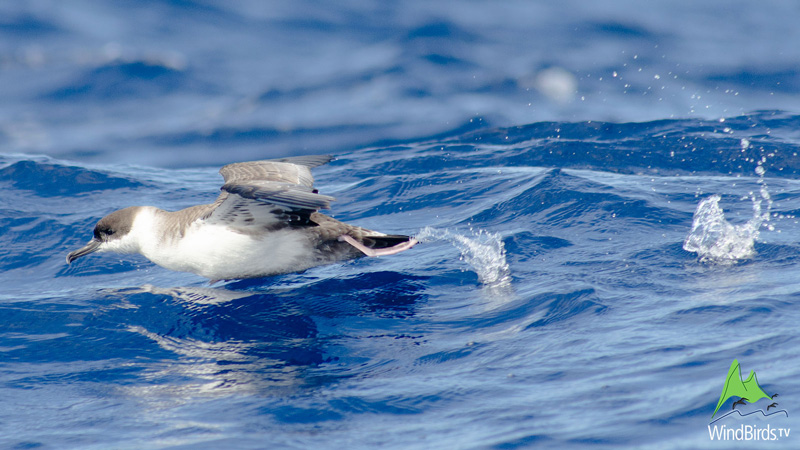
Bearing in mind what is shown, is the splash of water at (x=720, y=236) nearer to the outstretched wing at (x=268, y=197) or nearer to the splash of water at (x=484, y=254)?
the splash of water at (x=484, y=254)

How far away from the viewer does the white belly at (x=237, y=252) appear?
721 centimetres

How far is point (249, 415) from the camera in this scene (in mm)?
5121

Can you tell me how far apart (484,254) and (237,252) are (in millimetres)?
2364

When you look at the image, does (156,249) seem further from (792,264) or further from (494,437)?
(792,264)

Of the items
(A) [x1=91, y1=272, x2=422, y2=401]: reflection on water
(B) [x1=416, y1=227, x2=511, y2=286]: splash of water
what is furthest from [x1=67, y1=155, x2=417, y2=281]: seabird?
(B) [x1=416, y1=227, x2=511, y2=286]: splash of water

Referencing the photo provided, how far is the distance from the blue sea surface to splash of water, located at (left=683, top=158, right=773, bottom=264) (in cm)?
4

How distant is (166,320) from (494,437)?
3.66 meters

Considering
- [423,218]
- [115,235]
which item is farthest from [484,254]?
[115,235]

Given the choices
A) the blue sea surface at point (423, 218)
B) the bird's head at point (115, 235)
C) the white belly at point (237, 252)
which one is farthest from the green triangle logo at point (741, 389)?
the bird's head at point (115, 235)

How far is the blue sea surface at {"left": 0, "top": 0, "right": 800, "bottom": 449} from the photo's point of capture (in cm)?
505

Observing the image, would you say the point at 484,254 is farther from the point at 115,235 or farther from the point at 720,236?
the point at 115,235

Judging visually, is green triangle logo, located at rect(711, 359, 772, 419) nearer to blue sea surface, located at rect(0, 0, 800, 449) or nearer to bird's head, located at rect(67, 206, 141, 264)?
blue sea surface, located at rect(0, 0, 800, 449)

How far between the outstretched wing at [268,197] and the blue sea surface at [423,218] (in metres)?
0.78

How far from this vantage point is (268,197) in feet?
20.3
